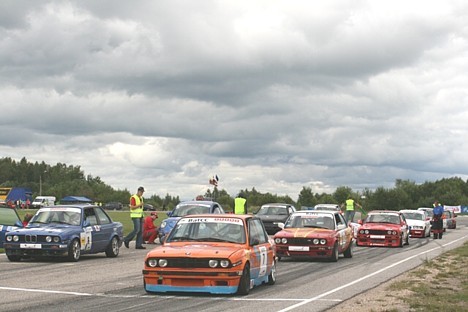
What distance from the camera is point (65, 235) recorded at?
62.8 feet

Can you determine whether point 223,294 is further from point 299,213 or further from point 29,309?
point 299,213

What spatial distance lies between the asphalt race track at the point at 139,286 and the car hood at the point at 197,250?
0.68 m

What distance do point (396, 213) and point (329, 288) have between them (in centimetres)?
1670

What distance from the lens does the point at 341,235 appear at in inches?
845

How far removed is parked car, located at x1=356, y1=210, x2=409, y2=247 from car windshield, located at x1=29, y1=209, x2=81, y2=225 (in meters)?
12.4

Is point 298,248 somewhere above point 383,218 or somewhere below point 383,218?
below

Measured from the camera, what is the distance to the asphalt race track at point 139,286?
37.2 feet

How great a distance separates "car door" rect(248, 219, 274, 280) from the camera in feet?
43.2

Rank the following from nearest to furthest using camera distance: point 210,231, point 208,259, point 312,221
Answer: point 208,259
point 210,231
point 312,221

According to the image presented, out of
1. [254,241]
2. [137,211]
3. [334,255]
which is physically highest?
[137,211]

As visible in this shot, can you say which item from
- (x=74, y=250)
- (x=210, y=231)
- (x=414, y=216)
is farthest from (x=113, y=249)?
(x=414, y=216)

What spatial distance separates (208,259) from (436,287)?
4.83 m

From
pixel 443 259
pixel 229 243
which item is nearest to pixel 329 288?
pixel 229 243

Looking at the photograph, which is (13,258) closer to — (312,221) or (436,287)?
(312,221)
